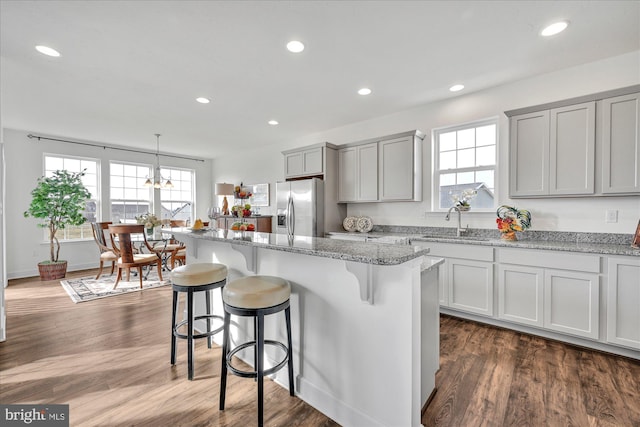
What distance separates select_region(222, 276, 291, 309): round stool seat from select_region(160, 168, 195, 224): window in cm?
609

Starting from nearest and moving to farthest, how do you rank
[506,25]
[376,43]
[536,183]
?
1. [506,25]
2. [376,43]
3. [536,183]

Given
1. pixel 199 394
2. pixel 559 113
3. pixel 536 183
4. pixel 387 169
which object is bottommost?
pixel 199 394

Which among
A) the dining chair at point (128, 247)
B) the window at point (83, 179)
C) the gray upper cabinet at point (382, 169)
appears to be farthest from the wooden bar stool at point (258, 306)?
the window at point (83, 179)

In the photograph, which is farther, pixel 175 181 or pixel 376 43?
pixel 175 181

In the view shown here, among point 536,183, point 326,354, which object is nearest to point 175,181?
point 326,354

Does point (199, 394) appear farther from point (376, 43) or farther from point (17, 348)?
point (376, 43)

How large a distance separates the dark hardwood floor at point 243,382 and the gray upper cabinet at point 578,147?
1.49 m

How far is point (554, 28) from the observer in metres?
2.22

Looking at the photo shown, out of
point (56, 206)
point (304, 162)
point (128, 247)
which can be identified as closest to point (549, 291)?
point (304, 162)

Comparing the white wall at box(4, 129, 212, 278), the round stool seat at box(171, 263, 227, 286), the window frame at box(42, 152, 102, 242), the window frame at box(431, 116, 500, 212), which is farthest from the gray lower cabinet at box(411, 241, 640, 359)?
the white wall at box(4, 129, 212, 278)

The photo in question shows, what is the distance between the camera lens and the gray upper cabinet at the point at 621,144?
7.97ft

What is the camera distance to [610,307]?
7.50 feet

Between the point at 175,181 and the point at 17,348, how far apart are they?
205 inches

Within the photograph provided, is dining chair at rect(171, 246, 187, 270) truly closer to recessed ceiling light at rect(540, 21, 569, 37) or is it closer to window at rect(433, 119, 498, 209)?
window at rect(433, 119, 498, 209)
